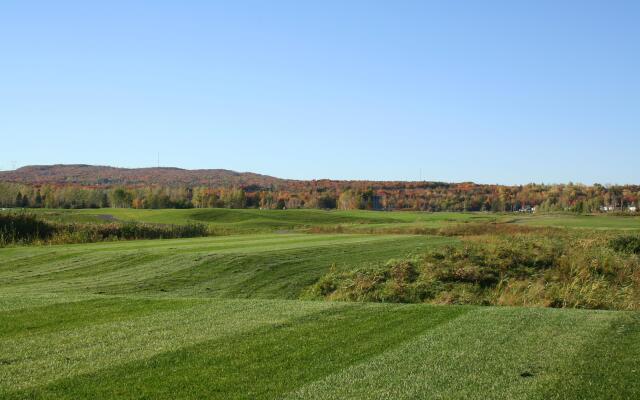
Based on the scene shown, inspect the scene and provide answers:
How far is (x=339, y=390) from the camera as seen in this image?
8.12 m

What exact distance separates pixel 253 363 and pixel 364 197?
453ft

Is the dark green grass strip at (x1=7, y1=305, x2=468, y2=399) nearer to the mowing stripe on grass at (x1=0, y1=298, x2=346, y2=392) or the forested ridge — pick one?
the mowing stripe on grass at (x1=0, y1=298, x2=346, y2=392)

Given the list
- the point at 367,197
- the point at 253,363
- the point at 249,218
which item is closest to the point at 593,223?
the point at 249,218

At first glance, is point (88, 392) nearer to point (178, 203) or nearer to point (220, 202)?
point (178, 203)

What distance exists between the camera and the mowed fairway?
8195mm

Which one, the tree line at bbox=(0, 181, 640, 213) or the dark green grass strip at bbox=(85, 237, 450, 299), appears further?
the tree line at bbox=(0, 181, 640, 213)

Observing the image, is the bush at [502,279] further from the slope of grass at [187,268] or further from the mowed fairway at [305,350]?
the mowed fairway at [305,350]

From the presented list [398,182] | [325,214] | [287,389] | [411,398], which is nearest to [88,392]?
[287,389]

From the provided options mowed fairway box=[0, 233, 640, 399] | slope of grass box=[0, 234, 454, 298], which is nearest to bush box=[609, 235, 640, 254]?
slope of grass box=[0, 234, 454, 298]

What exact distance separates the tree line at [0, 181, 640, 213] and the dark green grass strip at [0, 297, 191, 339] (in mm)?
104808

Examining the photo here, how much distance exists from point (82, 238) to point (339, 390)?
3849 cm

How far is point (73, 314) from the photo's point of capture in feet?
45.4

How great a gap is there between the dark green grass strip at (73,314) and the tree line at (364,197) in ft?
344

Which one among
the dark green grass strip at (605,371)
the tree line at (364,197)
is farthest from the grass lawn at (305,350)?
the tree line at (364,197)
